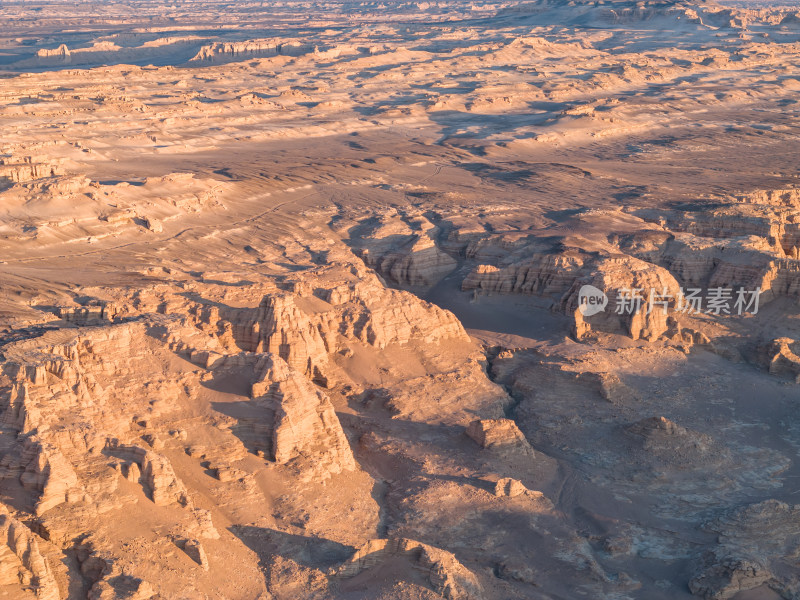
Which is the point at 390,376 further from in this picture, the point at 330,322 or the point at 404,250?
the point at 404,250

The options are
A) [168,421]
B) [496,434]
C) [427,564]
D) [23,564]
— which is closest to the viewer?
[23,564]

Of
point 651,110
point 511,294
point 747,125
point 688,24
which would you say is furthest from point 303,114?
point 688,24

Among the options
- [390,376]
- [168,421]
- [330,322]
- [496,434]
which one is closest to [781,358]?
[496,434]

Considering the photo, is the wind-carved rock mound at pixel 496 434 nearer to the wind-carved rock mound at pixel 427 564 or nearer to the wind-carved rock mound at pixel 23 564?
the wind-carved rock mound at pixel 427 564

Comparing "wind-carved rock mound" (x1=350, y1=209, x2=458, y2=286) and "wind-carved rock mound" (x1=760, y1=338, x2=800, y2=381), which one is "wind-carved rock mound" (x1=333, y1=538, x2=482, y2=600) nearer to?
"wind-carved rock mound" (x1=760, y1=338, x2=800, y2=381)

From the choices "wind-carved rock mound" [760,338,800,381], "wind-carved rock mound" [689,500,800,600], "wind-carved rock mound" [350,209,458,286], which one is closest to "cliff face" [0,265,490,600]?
"wind-carved rock mound" [689,500,800,600]

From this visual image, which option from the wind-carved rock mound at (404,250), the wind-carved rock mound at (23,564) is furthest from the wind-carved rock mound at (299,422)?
the wind-carved rock mound at (404,250)

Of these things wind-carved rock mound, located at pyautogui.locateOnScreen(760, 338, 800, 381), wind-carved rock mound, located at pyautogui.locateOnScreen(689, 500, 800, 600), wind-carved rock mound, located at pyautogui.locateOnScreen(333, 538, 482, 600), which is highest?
wind-carved rock mound, located at pyautogui.locateOnScreen(333, 538, 482, 600)

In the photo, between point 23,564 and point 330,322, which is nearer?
point 23,564
